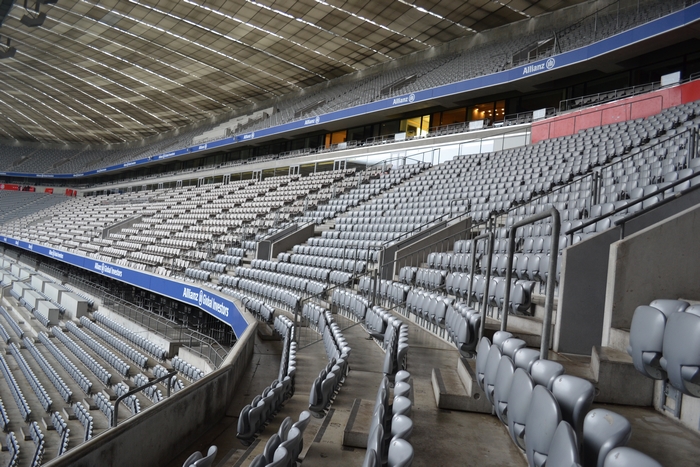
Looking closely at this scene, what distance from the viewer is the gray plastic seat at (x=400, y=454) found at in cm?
202

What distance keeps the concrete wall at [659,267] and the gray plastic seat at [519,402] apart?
164 cm

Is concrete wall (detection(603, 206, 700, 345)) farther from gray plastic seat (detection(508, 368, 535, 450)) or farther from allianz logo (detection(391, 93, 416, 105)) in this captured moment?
allianz logo (detection(391, 93, 416, 105))

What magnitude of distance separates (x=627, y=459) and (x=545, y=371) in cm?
99

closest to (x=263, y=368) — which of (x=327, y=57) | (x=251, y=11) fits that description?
(x=251, y=11)

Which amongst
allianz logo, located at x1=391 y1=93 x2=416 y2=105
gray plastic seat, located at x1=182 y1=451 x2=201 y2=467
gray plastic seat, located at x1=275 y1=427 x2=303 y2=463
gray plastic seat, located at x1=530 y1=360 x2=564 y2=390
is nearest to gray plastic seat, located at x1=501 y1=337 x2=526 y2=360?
gray plastic seat, located at x1=530 y1=360 x2=564 y2=390

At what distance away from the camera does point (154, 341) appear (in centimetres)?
1501

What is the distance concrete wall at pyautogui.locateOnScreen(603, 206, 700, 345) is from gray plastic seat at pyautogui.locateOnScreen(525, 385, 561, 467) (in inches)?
77.0

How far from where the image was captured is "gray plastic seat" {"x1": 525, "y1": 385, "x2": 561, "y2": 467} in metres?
1.92

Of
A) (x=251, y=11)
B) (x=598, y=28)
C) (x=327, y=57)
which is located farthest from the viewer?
(x=327, y=57)

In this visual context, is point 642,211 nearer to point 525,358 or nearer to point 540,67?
point 525,358

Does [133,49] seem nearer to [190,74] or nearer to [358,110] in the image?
[190,74]

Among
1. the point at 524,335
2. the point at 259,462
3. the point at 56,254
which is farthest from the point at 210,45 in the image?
the point at 259,462

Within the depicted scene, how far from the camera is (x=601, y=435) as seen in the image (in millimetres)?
1731

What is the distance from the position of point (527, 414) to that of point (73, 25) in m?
32.1
